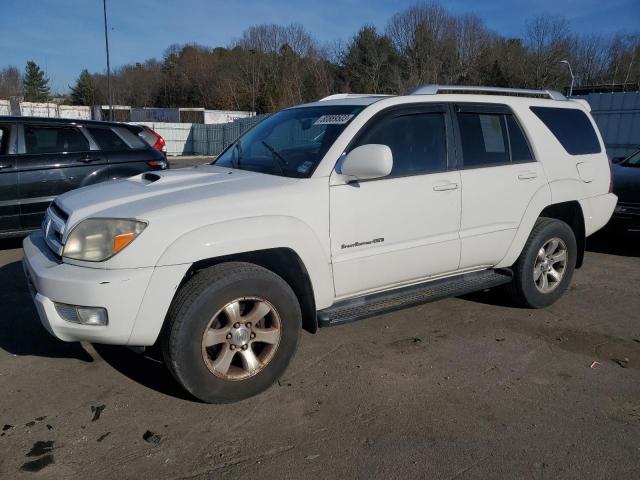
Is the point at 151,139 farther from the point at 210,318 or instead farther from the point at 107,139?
the point at 210,318

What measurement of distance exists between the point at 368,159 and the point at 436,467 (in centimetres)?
176

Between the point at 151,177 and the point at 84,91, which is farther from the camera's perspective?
the point at 84,91

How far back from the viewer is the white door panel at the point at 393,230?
3.47 meters

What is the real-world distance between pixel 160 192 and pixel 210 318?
0.87 meters

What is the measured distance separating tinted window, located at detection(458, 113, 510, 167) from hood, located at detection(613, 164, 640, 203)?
3.48m

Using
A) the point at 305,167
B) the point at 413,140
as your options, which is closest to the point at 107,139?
the point at 305,167

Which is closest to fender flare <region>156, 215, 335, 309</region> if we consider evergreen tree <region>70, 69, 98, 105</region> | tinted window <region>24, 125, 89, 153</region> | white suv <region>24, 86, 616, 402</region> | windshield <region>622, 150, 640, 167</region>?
white suv <region>24, 86, 616, 402</region>

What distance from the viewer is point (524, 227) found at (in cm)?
446

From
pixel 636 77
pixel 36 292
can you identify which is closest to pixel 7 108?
pixel 36 292

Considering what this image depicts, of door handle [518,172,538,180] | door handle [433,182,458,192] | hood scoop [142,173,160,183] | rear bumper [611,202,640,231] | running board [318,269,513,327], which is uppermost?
hood scoop [142,173,160,183]

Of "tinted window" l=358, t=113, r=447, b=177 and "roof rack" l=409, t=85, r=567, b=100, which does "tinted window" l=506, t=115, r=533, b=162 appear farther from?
"tinted window" l=358, t=113, r=447, b=177

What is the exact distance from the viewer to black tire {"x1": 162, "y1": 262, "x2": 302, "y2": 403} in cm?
295

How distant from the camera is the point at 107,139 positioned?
7168 mm

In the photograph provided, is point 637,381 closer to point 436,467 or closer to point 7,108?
point 436,467
